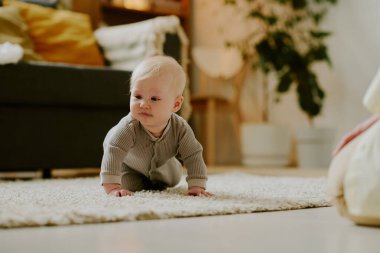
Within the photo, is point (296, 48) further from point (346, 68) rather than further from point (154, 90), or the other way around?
A: point (154, 90)

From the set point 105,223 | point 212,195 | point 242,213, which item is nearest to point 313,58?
point 212,195

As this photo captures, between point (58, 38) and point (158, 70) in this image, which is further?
point (58, 38)

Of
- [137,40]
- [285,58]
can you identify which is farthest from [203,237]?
[285,58]

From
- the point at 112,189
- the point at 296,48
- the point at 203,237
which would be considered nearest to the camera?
the point at 203,237

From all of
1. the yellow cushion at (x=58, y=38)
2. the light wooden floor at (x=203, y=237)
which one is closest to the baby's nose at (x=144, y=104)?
the light wooden floor at (x=203, y=237)

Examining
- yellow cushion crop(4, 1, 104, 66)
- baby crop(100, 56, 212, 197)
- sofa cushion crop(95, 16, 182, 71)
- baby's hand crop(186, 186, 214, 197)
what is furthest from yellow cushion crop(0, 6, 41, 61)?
baby's hand crop(186, 186, 214, 197)

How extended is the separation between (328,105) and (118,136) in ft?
7.64

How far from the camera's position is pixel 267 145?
3424mm

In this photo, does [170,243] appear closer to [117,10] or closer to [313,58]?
[313,58]

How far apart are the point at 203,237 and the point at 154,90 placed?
566 millimetres

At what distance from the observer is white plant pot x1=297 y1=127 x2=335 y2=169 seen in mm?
3203

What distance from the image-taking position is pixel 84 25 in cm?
254

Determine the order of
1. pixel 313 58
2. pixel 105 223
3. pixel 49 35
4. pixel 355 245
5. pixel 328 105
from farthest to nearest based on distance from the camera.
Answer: pixel 328 105 < pixel 313 58 < pixel 49 35 < pixel 105 223 < pixel 355 245

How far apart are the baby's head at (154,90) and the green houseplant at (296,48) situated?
1.98 metres
